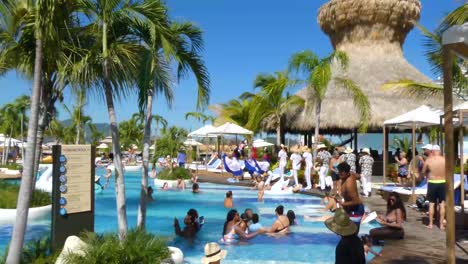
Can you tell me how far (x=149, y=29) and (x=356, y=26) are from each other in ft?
70.4

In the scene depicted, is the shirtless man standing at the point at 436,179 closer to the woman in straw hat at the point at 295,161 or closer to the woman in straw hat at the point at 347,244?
the woman in straw hat at the point at 347,244

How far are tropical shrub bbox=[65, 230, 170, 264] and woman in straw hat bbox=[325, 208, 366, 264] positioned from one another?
1775mm

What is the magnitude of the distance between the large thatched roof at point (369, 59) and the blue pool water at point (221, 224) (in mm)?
6394

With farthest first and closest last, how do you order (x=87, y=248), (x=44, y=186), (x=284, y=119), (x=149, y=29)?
(x=284, y=119) → (x=44, y=186) → (x=149, y=29) → (x=87, y=248)

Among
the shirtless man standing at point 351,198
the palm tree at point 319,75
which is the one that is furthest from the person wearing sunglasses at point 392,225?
the palm tree at point 319,75

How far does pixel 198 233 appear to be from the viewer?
9891mm

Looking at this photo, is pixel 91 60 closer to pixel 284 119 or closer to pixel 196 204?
pixel 196 204

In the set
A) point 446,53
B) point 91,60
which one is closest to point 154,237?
point 91,60

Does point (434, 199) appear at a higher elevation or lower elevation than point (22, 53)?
lower

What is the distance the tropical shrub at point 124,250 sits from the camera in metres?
4.65

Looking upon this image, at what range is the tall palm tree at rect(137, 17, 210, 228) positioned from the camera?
552cm

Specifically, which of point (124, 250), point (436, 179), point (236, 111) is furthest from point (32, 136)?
point (236, 111)

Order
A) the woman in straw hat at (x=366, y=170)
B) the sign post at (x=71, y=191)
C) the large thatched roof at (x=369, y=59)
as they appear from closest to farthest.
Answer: the sign post at (x=71, y=191), the woman in straw hat at (x=366, y=170), the large thatched roof at (x=369, y=59)

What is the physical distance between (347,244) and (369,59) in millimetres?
22670
